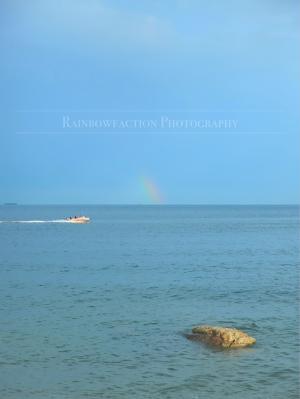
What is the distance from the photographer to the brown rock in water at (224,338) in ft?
75.5

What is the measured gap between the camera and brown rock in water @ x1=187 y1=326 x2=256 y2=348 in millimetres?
23000

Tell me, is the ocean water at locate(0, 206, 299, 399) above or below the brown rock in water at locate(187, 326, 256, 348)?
below

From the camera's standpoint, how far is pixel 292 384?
18969mm

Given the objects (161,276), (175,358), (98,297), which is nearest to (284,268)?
(161,276)

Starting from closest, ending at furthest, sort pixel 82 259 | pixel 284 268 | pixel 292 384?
pixel 292 384 < pixel 284 268 < pixel 82 259

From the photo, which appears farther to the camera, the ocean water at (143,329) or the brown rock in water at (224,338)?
the brown rock in water at (224,338)

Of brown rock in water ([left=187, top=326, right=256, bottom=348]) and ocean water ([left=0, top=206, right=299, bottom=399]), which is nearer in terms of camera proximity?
ocean water ([left=0, top=206, right=299, bottom=399])

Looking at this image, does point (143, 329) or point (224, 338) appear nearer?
point (224, 338)

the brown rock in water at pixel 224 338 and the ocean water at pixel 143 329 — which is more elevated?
the brown rock in water at pixel 224 338

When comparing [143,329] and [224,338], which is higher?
[224,338]

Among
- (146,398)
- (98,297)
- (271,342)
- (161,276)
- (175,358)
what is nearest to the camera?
(146,398)

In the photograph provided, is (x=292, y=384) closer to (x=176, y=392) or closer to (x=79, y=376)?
(x=176, y=392)

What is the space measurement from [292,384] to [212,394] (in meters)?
3.19

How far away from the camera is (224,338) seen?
76.1 feet
